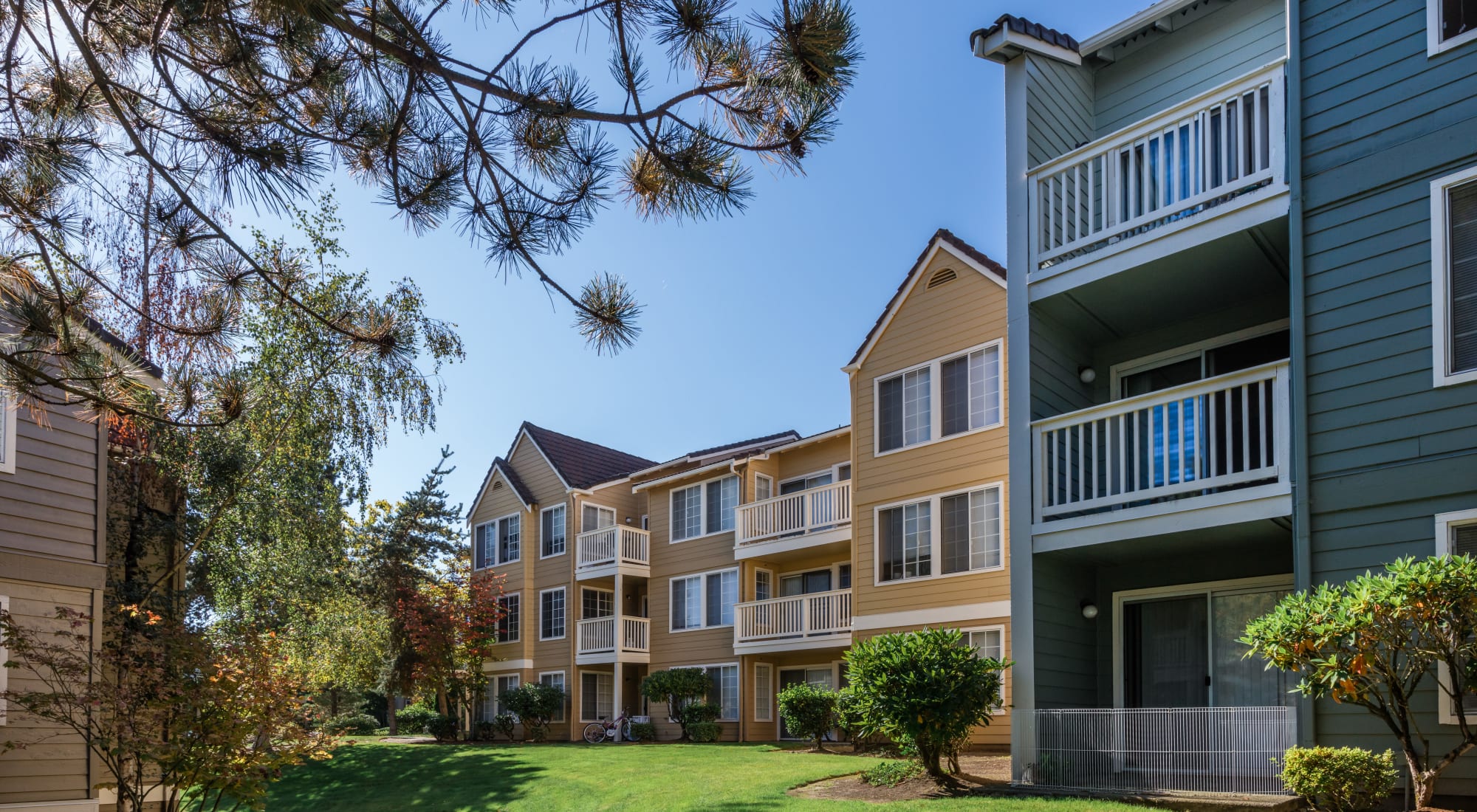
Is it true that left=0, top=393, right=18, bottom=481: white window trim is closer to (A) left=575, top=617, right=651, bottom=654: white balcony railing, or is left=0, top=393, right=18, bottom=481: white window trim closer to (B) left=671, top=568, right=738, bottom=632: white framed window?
(B) left=671, top=568, right=738, bottom=632: white framed window

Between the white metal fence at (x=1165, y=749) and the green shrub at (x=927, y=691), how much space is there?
0.92 m

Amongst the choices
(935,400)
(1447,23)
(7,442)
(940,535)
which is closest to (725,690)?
(940,535)

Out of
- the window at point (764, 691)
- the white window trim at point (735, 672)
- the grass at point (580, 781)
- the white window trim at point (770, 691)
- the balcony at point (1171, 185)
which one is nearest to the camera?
the balcony at point (1171, 185)

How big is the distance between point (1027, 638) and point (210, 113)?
29.8 feet

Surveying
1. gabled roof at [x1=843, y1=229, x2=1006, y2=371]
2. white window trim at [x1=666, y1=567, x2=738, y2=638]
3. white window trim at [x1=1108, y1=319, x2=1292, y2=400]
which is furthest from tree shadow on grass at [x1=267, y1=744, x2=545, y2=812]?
white window trim at [x1=1108, y1=319, x2=1292, y2=400]

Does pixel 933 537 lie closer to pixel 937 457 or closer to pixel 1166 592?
pixel 937 457

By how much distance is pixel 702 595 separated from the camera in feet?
92.5

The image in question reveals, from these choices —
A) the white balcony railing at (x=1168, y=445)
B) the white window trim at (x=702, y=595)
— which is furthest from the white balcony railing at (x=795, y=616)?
the white balcony railing at (x=1168, y=445)

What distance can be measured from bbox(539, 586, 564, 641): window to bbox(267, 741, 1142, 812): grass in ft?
23.9

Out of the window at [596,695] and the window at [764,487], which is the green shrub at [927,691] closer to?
the window at [764,487]

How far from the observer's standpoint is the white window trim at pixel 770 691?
2616 centimetres

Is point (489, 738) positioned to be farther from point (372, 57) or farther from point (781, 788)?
point (372, 57)

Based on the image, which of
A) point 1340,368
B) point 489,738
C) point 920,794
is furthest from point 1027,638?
point 489,738

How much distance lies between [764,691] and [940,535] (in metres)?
8.87
